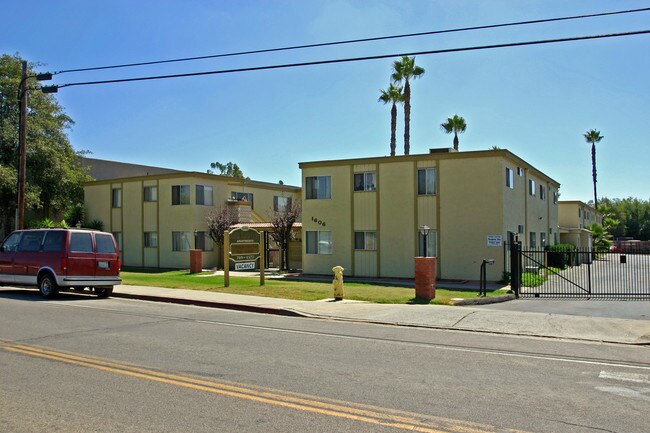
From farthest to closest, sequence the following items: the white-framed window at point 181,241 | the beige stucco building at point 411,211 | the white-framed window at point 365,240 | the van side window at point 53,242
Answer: the white-framed window at point 181,241, the white-framed window at point 365,240, the beige stucco building at point 411,211, the van side window at point 53,242

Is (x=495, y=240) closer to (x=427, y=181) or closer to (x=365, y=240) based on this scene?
(x=427, y=181)

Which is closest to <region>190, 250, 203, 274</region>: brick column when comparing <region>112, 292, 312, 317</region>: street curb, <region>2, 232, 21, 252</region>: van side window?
<region>112, 292, 312, 317</region>: street curb

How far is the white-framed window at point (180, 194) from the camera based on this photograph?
34062mm

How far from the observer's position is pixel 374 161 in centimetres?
2753

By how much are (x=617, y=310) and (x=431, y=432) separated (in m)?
12.6

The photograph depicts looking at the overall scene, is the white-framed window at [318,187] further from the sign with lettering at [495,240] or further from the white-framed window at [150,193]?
the white-framed window at [150,193]

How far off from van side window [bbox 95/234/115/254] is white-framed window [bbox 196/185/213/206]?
16.4 meters

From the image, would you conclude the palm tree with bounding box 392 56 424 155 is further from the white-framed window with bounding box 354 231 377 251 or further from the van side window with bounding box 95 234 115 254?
the van side window with bounding box 95 234 115 254

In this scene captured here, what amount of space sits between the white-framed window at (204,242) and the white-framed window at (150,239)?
3195 millimetres


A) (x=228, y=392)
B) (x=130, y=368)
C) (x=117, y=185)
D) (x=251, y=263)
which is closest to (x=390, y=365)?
(x=228, y=392)

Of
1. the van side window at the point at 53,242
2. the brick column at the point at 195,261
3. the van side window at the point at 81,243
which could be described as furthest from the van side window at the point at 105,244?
the brick column at the point at 195,261

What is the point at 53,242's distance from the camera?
55.2 feet

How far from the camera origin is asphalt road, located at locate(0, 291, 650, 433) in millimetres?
5602

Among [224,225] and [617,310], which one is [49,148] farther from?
[617,310]
